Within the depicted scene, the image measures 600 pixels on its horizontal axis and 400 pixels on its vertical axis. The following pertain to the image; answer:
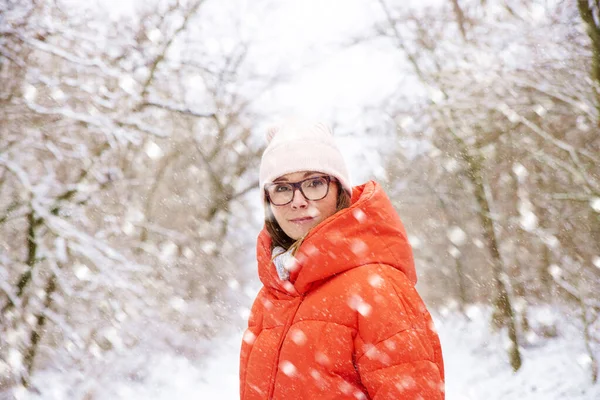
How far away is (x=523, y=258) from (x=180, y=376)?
9.23 meters

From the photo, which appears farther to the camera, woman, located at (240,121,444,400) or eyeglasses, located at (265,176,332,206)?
eyeglasses, located at (265,176,332,206)

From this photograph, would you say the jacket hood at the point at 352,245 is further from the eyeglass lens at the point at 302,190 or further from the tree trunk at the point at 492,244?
the tree trunk at the point at 492,244

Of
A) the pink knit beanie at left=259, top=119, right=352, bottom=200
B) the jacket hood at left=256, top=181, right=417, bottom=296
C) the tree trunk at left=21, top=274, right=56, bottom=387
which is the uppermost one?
the pink knit beanie at left=259, top=119, right=352, bottom=200

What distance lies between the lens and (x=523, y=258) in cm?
1130

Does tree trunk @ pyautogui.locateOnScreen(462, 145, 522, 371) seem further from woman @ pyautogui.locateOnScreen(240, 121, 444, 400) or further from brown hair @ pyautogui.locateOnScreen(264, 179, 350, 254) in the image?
woman @ pyautogui.locateOnScreen(240, 121, 444, 400)

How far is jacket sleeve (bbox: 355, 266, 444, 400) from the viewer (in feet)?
4.04

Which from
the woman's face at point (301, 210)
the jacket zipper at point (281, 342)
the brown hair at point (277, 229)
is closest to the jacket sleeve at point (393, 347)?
the jacket zipper at point (281, 342)

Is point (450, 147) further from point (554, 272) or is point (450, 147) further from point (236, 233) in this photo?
point (236, 233)

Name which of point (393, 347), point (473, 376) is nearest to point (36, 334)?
point (393, 347)

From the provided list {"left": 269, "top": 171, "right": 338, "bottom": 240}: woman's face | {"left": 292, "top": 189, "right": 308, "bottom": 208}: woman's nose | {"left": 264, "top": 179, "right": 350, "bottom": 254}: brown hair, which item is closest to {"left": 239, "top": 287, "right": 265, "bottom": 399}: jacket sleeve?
{"left": 264, "top": 179, "right": 350, "bottom": 254}: brown hair

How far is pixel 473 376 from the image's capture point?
8.84m

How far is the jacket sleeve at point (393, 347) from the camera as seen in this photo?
123 centimetres

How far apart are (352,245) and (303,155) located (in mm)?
464

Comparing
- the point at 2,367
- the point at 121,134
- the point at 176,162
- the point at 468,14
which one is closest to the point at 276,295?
the point at 121,134
